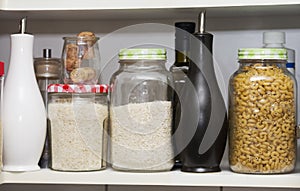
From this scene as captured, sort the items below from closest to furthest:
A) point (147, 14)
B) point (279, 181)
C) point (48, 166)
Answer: point (279, 181), point (48, 166), point (147, 14)

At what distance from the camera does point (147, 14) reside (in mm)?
1158

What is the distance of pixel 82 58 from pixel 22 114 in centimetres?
16

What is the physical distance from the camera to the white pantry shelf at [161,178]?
944mm

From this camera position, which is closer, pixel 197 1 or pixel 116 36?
pixel 197 1

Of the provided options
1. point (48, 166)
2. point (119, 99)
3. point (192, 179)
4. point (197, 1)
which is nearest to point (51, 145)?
point (48, 166)

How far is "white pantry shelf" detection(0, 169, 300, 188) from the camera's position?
0.94m

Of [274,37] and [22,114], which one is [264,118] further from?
[22,114]

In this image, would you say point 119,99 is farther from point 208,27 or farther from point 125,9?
point 208,27

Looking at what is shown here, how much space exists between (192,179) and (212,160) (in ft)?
0.20

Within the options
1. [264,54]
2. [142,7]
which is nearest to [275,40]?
[264,54]

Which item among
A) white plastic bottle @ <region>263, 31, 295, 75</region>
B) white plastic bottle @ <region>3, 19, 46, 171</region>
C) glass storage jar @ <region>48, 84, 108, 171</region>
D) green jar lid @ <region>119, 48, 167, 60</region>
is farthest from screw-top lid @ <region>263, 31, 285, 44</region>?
white plastic bottle @ <region>3, 19, 46, 171</region>

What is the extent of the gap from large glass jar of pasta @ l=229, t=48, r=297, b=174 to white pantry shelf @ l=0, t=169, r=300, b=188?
2 centimetres

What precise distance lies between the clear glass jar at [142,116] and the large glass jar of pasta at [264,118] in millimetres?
129

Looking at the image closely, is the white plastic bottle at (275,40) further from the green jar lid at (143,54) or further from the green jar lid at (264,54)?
the green jar lid at (143,54)
